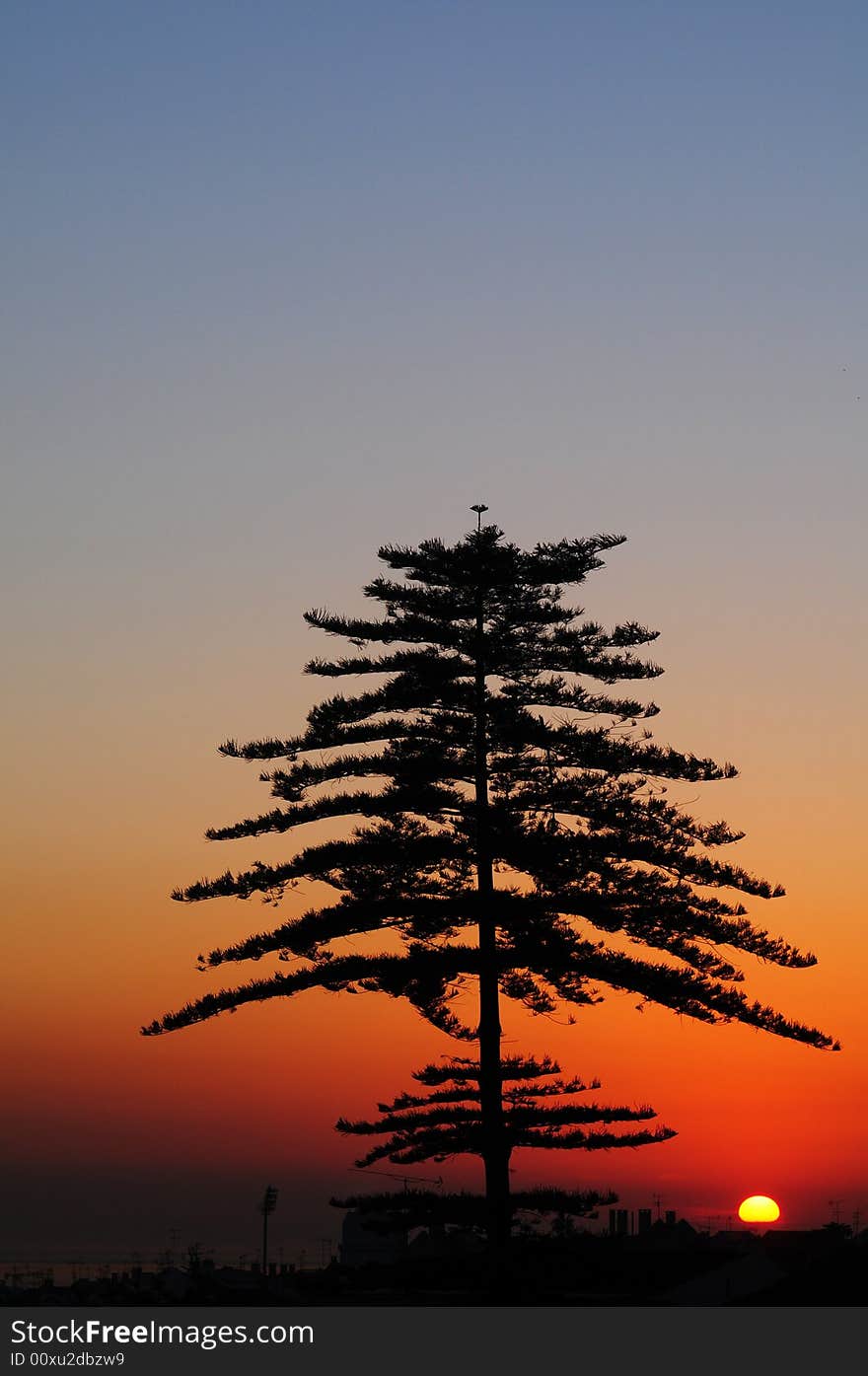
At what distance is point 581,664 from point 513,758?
5.67 ft

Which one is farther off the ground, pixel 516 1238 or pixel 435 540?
pixel 435 540

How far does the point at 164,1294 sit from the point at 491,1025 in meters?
5.66

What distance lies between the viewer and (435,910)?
23094 mm

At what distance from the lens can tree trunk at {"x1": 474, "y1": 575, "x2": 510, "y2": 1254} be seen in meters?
22.1

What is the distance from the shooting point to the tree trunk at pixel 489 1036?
2211 centimetres

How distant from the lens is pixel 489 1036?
22.6 m
